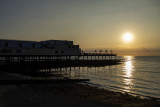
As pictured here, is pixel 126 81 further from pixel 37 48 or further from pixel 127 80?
→ pixel 37 48

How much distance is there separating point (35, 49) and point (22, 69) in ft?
24.2

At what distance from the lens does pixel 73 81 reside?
1022 inches

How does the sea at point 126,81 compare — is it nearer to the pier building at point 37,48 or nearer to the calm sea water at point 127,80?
the calm sea water at point 127,80

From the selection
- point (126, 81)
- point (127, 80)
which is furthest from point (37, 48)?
point (127, 80)

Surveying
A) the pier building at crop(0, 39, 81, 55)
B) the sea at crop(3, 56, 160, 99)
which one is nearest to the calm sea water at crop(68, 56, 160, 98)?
the sea at crop(3, 56, 160, 99)

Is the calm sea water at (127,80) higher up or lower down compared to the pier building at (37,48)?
lower down

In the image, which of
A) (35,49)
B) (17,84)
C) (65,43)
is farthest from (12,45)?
(17,84)

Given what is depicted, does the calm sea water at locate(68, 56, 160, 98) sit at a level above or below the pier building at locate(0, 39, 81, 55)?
below

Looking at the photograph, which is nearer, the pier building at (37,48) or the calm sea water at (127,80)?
the calm sea water at (127,80)

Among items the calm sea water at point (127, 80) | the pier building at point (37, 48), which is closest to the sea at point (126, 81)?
the calm sea water at point (127, 80)

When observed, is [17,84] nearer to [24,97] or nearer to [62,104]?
[24,97]

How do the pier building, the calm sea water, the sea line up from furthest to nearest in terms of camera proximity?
the pier building, the calm sea water, the sea

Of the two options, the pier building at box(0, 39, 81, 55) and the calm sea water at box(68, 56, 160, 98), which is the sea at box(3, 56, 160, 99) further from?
the pier building at box(0, 39, 81, 55)

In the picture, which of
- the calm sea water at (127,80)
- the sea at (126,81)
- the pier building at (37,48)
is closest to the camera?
the sea at (126,81)
